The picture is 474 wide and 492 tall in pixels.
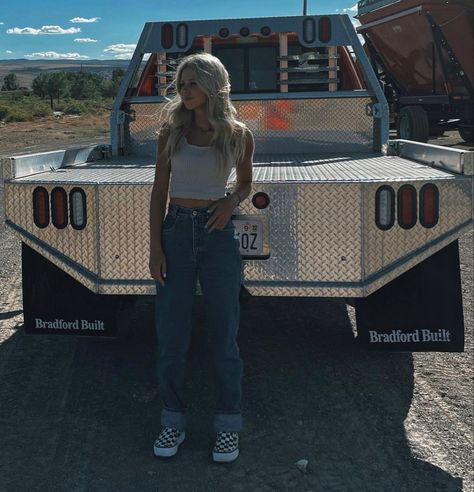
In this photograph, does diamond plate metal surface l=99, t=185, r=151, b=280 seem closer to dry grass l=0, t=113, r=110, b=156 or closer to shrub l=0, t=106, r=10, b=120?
dry grass l=0, t=113, r=110, b=156

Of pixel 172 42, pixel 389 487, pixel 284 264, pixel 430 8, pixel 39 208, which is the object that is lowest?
pixel 389 487

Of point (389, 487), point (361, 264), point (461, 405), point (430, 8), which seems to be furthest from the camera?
point (430, 8)

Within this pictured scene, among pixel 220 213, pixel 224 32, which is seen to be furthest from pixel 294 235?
pixel 224 32

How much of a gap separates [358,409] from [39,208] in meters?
2.03

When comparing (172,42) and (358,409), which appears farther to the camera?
(172,42)

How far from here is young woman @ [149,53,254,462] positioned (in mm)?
3279

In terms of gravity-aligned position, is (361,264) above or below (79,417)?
above

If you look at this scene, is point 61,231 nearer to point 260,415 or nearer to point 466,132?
point 260,415

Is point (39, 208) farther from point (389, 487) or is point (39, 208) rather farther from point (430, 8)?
point (430, 8)

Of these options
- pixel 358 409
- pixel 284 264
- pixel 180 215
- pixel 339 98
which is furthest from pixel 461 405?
pixel 339 98

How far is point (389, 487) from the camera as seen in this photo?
127 inches

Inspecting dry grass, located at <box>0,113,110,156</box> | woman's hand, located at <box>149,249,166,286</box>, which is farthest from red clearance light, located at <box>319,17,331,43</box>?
dry grass, located at <box>0,113,110,156</box>

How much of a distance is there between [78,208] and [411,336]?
6.53 feet

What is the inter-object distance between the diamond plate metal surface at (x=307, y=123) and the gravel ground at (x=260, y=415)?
1710 mm
